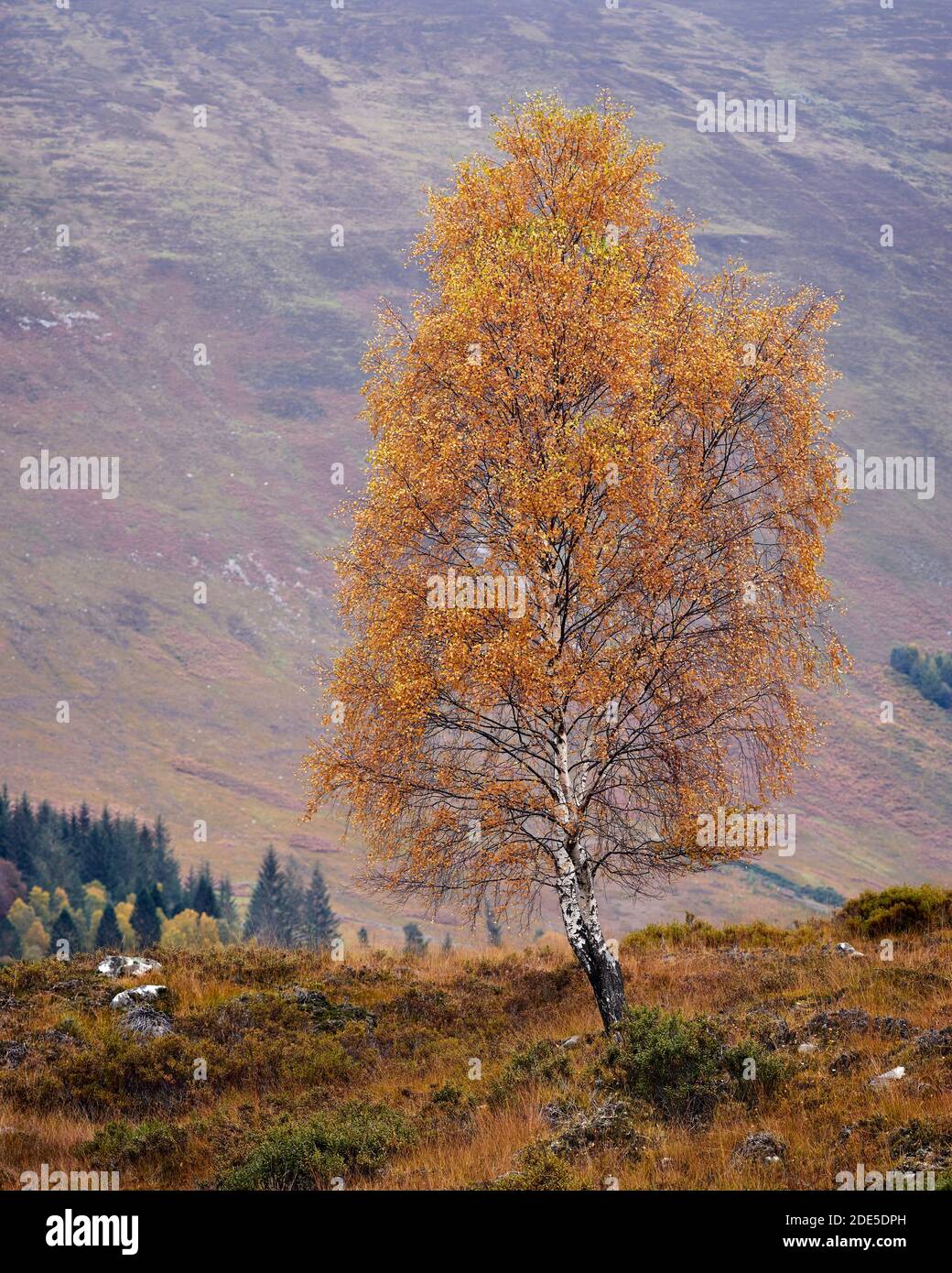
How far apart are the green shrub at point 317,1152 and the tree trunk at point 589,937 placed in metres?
4.39

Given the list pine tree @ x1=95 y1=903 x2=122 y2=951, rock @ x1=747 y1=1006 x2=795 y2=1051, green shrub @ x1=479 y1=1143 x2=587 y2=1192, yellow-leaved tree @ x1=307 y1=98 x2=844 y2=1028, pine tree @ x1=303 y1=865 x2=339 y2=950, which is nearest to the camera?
green shrub @ x1=479 y1=1143 x2=587 y2=1192

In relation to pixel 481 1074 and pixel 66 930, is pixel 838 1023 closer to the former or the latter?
pixel 481 1074

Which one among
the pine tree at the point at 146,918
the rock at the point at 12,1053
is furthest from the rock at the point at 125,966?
the pine tree at the point at 146,918

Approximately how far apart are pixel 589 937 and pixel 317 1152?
631 centimetres

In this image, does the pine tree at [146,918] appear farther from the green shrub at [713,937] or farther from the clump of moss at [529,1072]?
the clump of moss at [529,1072]

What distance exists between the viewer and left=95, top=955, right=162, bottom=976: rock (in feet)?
65.1

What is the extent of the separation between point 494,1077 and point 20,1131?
5619 millimetres

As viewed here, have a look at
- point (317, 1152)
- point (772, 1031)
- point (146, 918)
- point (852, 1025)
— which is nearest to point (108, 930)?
point (146, 918)

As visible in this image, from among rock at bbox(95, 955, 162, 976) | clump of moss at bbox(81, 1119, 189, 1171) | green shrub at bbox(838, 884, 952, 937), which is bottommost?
clump of moss at bbox(81, 1119, 189, 1171)

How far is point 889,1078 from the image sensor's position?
12625 mm

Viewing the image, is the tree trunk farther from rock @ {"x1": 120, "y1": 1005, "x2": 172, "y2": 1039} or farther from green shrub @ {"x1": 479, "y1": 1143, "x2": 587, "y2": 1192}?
rock @ {"x1": 120, "y1": 1005, "x2": 172, "y2": 1039}

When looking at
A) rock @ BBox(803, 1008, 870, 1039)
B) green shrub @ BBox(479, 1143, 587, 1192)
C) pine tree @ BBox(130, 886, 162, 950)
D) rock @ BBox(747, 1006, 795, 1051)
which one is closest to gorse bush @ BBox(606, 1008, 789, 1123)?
rock @ BBox(747, 1006, 795, 1051)

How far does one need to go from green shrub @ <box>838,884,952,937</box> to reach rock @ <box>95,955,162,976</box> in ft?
41.9

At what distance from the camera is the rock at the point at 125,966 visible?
781 inches
